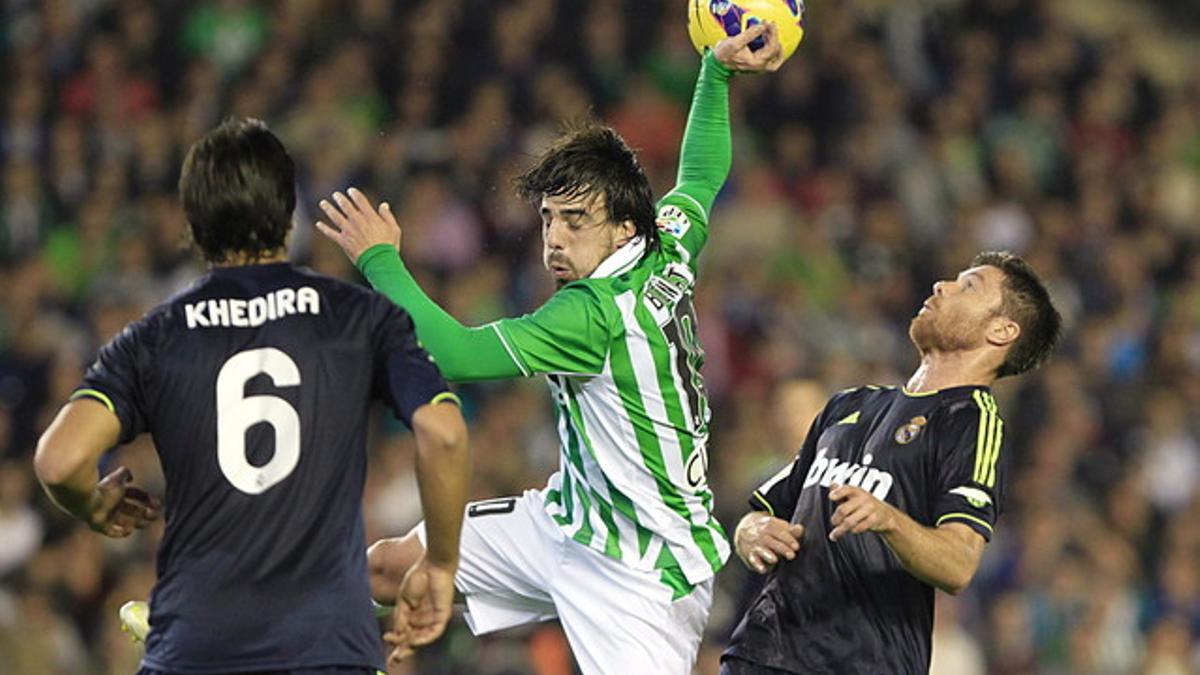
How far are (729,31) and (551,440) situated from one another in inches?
209

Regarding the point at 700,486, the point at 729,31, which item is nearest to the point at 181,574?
the point at 700,486

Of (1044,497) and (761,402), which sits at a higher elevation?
(761,402)

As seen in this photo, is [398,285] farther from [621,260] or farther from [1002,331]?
[1002,331]

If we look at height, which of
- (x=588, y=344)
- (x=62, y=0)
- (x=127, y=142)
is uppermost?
(x=62, y=0)

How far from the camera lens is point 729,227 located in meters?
13.2

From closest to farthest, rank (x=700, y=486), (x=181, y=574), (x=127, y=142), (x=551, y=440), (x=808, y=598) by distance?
(x=181, y=574)
(x=808, y=598)
(x=700, y=486)
(x=551, y=440)
(x=127, y=142)

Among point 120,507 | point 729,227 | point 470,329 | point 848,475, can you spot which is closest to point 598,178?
point 470,329

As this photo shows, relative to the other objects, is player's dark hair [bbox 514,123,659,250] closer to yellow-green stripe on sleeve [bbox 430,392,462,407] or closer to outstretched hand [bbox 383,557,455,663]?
yellow-green stripe on sleeve [bbox 430,392,462,407]

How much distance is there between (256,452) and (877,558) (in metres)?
1.95

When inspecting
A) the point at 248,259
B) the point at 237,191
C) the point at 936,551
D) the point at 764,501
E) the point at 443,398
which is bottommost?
the point at 936,551

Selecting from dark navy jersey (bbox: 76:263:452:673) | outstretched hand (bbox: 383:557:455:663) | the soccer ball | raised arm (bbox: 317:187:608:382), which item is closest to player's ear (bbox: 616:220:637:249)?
raised arm (bbox: 317:187:608:382)

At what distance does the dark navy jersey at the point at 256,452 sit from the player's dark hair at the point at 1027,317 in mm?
2054

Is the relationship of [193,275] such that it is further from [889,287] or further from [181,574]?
[181,574]

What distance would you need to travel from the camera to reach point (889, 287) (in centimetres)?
1326
